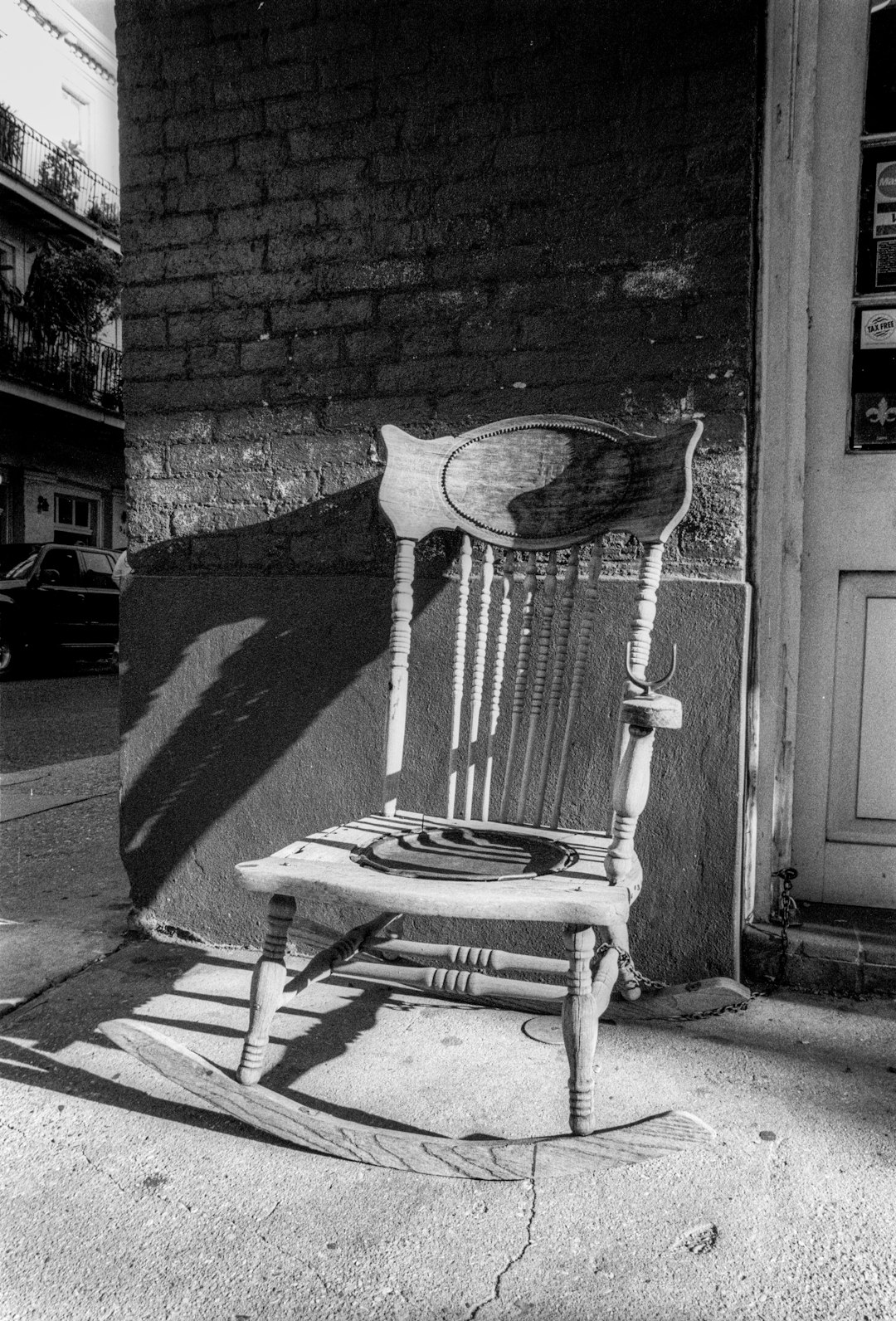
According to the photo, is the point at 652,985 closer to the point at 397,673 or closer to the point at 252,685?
the point at 397,673

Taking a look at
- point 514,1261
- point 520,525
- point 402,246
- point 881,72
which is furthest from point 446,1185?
point 881,72

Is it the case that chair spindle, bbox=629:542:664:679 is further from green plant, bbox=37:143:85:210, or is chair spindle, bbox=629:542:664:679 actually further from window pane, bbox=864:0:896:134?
green plant, bbox=37:143:85:210

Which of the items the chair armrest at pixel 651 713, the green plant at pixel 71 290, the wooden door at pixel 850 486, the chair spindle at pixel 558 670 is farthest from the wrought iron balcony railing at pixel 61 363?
the chair armrest at pixel 651 713

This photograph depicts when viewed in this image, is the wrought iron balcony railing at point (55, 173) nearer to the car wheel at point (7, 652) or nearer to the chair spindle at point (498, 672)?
the car wheel at point (7, 652)

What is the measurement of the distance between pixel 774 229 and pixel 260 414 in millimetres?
1248

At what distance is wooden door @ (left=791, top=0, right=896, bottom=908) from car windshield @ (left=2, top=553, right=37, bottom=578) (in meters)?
9.63

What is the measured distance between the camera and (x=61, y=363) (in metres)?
14.4

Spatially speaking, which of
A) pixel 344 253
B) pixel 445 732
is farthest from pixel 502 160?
pixel 445 732

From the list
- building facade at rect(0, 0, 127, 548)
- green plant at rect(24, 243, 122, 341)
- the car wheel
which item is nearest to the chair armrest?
the car wheel

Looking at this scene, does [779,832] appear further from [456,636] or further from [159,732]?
[159,732]

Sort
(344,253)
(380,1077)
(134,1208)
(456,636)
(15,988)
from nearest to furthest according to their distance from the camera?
(134,1208)
(380,1077)
(456,636)
(15,988)
(344,253)

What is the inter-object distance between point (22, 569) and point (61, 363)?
17.8 feet

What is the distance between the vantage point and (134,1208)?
4.62 ft

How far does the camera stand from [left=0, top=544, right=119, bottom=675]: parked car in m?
9.92
